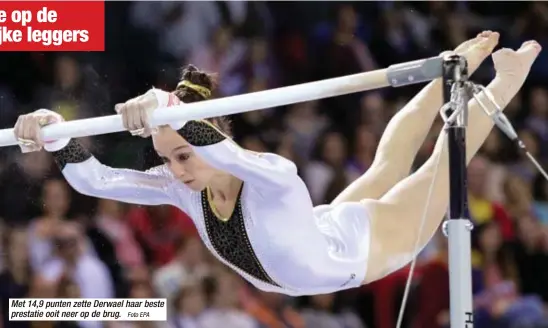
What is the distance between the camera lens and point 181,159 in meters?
2.39

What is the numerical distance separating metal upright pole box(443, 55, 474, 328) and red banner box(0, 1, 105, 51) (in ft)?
5.29

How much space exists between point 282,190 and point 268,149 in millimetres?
1769

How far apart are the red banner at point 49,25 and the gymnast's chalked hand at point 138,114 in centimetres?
125

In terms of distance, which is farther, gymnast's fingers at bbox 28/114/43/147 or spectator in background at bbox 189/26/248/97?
spectator in background at bbox 189/26/248/97

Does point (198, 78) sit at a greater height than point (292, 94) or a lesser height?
greater

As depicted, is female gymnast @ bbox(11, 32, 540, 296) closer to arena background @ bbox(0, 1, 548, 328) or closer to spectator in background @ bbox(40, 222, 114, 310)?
arena background @ bbox(0, 1, 548, 328)

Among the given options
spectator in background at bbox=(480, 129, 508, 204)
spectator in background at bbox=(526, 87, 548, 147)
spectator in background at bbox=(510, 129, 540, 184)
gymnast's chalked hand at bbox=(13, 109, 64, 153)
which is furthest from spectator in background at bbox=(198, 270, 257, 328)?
spectator in background at bbox=(526, 87, 548, 147)

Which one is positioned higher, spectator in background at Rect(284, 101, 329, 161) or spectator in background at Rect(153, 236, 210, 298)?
spectator in background at Rect(284, 101, 329, 161)

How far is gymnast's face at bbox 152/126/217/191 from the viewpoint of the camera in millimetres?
2361

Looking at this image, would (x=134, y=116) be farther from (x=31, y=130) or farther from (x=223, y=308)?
(x=223, y=308)

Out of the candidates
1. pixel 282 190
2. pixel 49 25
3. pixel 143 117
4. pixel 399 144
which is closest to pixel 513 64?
pixel 399 144

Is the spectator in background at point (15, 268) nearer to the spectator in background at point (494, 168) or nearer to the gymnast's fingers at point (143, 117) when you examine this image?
the gymnast's fingers at point (143, 117)

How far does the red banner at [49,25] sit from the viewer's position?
3.24m

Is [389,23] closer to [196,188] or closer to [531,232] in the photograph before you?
[531,232]
